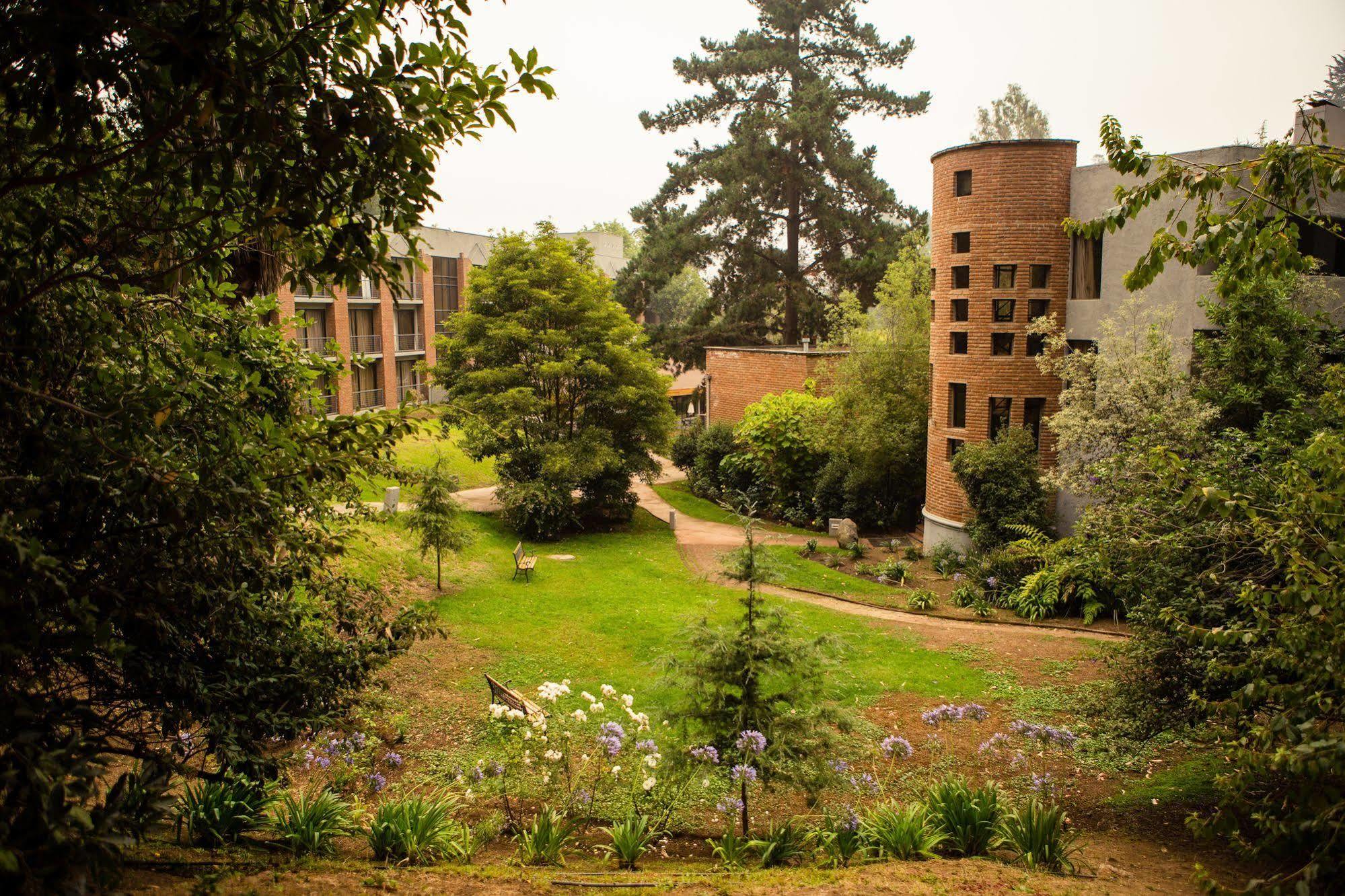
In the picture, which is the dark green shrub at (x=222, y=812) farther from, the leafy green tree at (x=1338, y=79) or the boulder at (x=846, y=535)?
the leafy green tree at (x=1338, y=79)

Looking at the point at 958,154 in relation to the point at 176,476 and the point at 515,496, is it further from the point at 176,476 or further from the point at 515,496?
the point at 176,476

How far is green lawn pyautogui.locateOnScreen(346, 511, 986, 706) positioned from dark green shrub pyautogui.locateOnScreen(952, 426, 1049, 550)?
4.75m

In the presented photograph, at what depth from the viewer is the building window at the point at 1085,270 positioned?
69.7 feet

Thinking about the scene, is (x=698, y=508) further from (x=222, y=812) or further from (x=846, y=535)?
(x=222, y=812)

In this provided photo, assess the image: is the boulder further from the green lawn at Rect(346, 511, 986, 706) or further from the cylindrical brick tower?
the green lawn at Rect(346, 511, 986, 706)

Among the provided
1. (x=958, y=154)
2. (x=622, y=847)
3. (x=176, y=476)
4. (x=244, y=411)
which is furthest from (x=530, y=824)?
(x=958, y=154)

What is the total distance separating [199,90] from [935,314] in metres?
22.3

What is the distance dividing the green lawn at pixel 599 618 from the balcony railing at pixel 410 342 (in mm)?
18191

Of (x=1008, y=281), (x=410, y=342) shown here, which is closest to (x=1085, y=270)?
(x=1008, y=281)

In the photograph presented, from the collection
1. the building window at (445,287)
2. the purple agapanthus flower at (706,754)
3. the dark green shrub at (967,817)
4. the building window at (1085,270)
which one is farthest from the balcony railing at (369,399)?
the dark green shrub at (967,817)

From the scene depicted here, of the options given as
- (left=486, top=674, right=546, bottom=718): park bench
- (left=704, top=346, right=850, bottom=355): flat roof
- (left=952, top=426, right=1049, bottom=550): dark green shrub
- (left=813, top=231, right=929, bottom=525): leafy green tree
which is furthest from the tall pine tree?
(left=486, top=674, right=546, bottom=718): park bench

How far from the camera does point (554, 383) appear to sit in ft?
90.7

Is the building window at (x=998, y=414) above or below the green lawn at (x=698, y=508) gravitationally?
above

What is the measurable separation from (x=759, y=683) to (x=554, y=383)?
20.0 m
